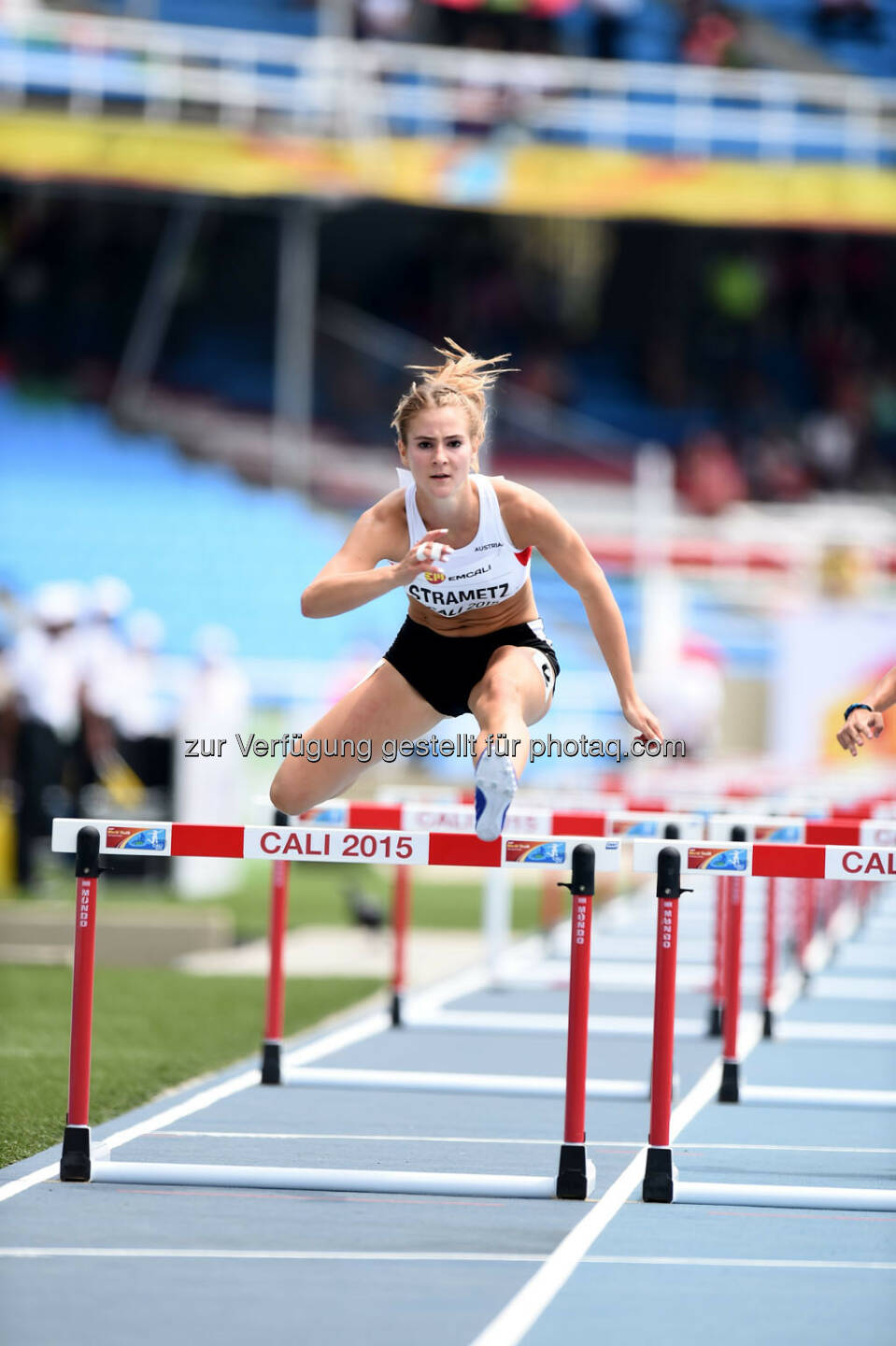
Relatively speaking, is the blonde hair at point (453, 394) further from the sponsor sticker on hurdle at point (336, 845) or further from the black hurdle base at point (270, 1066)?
the black hurdle base at point (270, 1066)

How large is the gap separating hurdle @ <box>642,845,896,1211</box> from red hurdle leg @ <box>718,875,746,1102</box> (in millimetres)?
1207

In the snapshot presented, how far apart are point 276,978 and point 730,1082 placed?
1.53 meters

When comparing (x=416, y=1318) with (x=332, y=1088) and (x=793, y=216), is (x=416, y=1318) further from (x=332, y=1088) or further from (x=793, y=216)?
(x=793, y=216)

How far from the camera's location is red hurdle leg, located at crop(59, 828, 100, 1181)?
5.15 meters

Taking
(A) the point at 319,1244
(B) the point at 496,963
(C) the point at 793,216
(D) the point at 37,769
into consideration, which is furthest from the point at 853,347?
(A) the point at 319,1244

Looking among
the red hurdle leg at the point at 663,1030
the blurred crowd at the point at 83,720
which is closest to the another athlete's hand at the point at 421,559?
the red hurdle leg at the point at 663,1030

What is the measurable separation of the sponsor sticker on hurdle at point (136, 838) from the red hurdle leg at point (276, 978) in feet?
4.44

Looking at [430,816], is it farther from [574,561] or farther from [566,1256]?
[566,1256]

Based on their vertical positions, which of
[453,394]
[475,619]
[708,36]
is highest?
[708,36]

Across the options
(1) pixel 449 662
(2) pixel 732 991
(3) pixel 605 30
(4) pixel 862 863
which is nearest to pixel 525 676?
(1) pixel 449 662

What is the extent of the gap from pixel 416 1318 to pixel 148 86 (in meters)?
21.5

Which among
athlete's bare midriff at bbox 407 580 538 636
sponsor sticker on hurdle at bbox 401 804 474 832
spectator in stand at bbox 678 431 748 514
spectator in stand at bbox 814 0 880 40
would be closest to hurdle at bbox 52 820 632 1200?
athlete's bare midriff at bbox 407 580 538 636

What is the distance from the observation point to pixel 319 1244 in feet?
15.2

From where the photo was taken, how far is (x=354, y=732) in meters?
5.70
